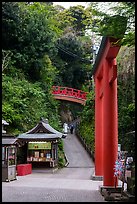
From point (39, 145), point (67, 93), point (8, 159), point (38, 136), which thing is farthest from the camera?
point (67, 93)

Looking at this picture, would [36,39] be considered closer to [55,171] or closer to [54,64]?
[54,64]

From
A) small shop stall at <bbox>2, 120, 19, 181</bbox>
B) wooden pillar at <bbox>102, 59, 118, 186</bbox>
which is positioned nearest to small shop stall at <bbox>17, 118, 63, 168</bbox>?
small shop stall at <bbox>2, 120, 19, 181</bbox>

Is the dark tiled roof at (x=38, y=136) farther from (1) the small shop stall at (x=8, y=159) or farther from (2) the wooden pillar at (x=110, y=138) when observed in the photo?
(2) the wooden pillar at (x=110, y=138)

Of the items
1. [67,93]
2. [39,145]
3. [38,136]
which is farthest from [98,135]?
[67,93]

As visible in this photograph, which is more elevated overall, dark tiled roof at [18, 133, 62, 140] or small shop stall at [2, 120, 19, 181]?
dark tiled roof at [18, 133, 62, 140]

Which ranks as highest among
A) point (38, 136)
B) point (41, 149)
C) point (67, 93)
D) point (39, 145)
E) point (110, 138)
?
point (67, 93)

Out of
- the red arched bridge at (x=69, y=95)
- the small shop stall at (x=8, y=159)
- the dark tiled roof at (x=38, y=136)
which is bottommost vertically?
the small shop stall at (x=8, y=159)

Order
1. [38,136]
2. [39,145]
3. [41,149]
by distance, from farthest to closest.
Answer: [41,149], [39,145], [38,136]

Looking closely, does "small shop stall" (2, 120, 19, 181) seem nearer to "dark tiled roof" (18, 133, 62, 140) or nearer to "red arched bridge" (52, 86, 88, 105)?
"dark tiled roof" (18, 133, 62, 140)

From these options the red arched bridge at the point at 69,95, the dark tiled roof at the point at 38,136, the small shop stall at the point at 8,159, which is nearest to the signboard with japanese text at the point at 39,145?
the dark tiled roof at the point at 38,136

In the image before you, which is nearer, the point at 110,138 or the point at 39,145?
the point at 110,138

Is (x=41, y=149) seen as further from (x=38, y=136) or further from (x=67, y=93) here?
(x=67, y=93)

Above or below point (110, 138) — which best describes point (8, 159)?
below

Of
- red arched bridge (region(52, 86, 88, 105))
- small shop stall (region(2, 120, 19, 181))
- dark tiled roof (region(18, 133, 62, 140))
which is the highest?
red arched bridge (region(52, 86, 88, 105))
